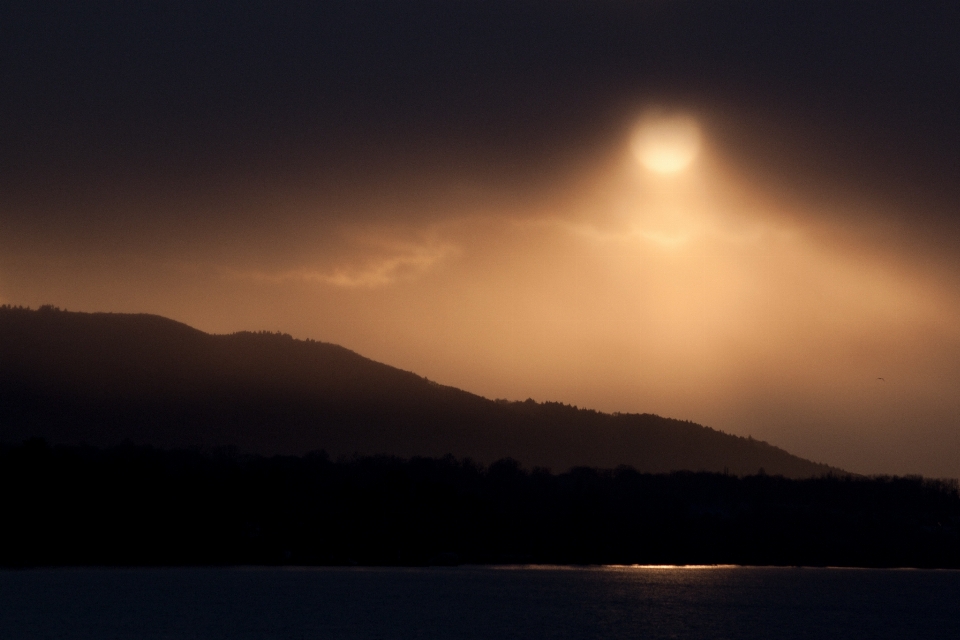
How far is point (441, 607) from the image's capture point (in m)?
112

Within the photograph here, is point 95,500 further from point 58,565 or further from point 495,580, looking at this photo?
point 495,580

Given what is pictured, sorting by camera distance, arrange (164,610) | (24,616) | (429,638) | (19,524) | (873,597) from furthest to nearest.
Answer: (19,524), (873,597), (164,610), (24,616), (429,638)

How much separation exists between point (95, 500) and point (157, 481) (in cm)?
1086

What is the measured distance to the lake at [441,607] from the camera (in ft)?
294

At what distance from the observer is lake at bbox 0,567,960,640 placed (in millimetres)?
89500

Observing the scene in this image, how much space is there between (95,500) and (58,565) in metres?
10.6

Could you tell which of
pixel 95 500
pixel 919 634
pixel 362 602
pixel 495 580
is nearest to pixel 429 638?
pixel 362 602

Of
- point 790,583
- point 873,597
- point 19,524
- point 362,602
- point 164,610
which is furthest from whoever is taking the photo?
point 790,583

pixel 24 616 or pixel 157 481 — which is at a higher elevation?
pixel 157 481

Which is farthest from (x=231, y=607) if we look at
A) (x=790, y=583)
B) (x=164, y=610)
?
(x=790, y=583)

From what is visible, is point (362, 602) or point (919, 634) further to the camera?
point (362, 602)

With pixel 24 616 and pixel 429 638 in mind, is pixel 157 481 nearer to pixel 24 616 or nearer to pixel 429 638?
pixel 24 616

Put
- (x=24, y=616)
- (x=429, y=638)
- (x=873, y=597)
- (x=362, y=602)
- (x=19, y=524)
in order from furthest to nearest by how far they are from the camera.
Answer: (x=19, y=524)
(x=873, y=597)
(x=362, y=602)
(x=24, y=616)
(x=429, y=638)

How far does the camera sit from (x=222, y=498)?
18162cm
